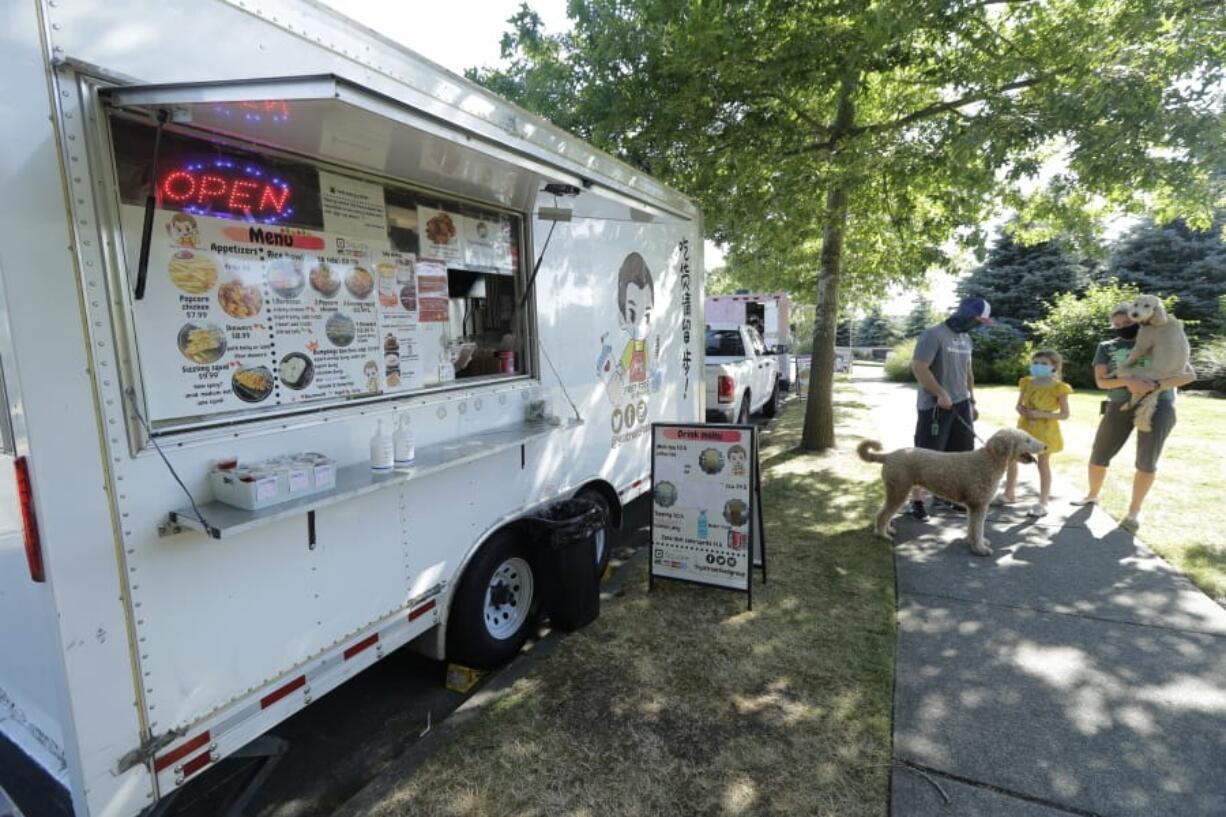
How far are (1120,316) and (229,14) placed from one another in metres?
6.33

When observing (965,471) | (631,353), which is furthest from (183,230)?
(965,471)

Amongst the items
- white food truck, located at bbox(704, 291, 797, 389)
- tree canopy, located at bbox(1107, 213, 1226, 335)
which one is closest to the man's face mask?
white food truck, located at bbox(704, 291, 797, 389)

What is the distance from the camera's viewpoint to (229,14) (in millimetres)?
1948

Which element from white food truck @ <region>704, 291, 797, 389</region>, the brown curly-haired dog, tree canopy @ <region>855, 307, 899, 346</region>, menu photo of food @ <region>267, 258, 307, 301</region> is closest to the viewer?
menu photo of food @ <region>267, 258, 307, 301</region>

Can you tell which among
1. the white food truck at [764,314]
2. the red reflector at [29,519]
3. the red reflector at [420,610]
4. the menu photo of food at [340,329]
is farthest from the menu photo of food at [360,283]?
the white food truck at [764,314]

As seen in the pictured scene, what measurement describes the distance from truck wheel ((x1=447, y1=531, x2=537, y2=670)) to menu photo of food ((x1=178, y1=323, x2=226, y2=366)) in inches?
62.9

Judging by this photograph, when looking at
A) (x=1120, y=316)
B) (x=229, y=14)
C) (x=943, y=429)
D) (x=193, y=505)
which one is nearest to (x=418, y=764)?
(x=193, y=505)

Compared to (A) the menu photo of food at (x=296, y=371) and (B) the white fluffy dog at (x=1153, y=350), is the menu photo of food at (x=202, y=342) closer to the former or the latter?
(A) the menu photo of food at (x=296, y=371)

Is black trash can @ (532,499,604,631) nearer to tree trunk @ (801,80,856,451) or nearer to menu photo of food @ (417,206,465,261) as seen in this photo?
menu photo of food @ (417,206,465,261)

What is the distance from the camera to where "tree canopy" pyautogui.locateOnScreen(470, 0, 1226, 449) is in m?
4.90

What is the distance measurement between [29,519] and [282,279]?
105cm

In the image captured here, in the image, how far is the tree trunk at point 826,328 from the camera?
7256 millimetres

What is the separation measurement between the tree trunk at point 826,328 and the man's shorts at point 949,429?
9.04 ft

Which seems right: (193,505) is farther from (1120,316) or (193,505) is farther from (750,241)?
A: (750,241)
